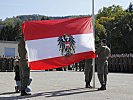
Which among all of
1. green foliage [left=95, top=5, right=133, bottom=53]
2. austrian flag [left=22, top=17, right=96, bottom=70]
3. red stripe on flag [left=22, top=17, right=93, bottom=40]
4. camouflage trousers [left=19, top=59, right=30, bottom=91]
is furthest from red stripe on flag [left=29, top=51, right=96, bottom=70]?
green foliage [left=95, top=5, right=133, bottom=53]

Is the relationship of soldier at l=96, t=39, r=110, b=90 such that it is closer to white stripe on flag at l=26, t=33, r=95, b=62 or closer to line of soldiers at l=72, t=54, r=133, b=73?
white stripe on flag at l=26, t=33, r=95, b=62

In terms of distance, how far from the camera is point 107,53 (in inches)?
577

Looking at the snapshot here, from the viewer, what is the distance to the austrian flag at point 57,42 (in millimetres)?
13609

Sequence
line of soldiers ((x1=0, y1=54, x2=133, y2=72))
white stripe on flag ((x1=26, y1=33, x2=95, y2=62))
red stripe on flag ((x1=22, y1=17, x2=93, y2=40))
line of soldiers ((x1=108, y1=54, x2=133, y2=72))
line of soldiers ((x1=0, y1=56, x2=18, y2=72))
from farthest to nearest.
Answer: line of soldiers ((x1=0, y1=56, x2=18, y2=72))
line of soldiers ((x1=0, y1=54, x2=133, y2=72))
line of soldiers ((x1=108, y1=54, x2=133, y2=72))
red stripe on flag ((x1=22, y1=17, x2=93, y2=40))
white stripe on flag ((x1=26, y1=33, x2=95, y2=62))

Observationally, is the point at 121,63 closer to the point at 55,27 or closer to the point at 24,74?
the point at 55,27

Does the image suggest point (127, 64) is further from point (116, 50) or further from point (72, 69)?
point (116, 50)

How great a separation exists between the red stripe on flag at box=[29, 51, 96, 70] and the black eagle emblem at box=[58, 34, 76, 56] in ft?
0.66

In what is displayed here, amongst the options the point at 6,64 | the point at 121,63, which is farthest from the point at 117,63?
the point at 6,64

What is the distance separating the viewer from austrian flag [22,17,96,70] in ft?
44.7

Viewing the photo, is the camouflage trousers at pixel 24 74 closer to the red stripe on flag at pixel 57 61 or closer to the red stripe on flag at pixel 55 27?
the red stripe on flag at pixel 57 61

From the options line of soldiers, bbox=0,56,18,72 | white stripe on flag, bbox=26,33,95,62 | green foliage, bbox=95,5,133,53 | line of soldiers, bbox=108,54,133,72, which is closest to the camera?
white stripe on flag, bbox=26,33,95,62

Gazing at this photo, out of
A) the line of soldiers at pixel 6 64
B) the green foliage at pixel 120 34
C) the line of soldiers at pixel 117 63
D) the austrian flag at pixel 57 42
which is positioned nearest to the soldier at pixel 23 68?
the austrian flag at pixel 57 42

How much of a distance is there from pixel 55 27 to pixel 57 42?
1.97 feet

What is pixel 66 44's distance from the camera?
47.3ft
